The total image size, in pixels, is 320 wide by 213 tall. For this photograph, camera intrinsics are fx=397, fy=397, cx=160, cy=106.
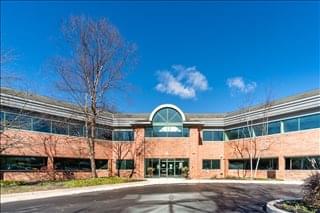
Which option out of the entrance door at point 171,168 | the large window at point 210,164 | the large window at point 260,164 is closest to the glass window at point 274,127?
the large window at point 260,164

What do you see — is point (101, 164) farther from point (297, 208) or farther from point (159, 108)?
point (297, 208)

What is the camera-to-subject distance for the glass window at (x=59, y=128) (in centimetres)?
3384

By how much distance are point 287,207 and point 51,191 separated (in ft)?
45.2

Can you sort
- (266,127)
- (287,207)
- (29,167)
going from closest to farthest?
(287,207)
(29,167)
(266,127)

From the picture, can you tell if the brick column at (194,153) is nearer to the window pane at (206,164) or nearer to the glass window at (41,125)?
the window pane at (206,164)

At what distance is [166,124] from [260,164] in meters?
10.7

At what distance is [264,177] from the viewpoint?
124ft

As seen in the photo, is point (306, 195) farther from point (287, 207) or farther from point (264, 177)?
point (264, 177)

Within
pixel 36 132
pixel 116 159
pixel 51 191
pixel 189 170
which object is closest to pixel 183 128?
pixel 189 170

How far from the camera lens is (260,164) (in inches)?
1532

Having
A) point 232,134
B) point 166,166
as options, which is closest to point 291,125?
point 232,134

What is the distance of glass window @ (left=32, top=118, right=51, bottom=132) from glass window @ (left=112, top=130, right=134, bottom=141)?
36.9 feet

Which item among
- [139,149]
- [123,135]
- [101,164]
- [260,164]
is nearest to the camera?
[260,164]

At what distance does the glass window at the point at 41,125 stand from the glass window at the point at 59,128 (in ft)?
1.97
